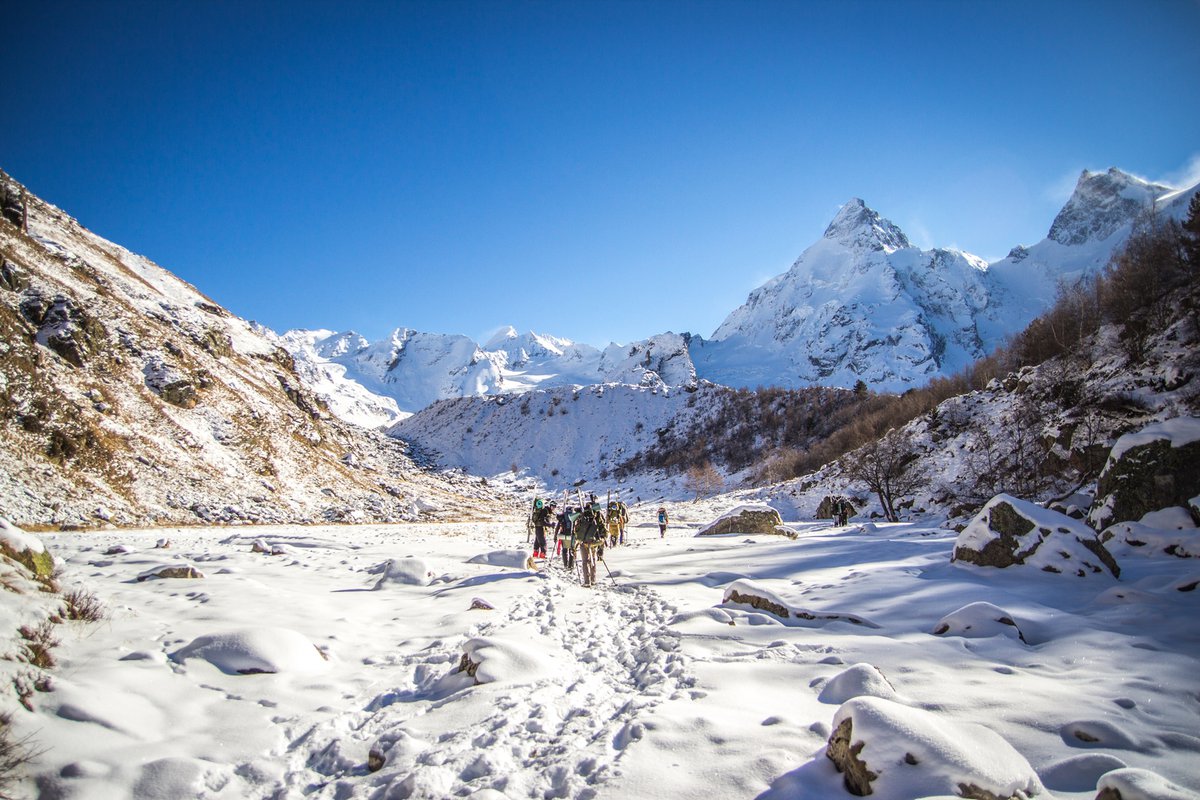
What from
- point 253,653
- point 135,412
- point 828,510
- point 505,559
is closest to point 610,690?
point 253,653

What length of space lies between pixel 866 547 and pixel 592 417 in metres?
80.9

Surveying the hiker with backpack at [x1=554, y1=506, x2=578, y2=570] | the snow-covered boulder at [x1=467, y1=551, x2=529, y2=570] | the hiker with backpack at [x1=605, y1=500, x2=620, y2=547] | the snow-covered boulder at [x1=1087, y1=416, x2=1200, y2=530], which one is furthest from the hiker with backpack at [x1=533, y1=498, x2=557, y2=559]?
the snow-covered boulder at [x1=1087, y1=416, x2=1200, y2=530]

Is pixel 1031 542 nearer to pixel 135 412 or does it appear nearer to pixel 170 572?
pixel 170 572

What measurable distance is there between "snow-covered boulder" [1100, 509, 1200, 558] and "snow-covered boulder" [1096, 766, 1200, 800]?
1010 cm

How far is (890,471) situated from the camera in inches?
1241

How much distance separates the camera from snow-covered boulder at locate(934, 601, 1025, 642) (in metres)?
6.63

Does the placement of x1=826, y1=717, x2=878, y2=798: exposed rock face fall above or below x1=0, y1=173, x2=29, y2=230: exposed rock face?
below

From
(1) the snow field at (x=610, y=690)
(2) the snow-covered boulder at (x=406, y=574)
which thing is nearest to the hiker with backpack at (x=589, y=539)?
(1) the snow field at (x=610, y=690)

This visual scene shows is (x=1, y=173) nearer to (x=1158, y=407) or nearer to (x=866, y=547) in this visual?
(x=866, y=547)

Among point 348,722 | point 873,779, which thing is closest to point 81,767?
point 348,722

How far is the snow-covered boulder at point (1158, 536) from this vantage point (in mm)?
9414

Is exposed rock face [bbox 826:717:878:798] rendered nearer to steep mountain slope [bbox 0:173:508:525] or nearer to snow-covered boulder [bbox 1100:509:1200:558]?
snow-covered boulder [bbox 1100:509:1200:558]

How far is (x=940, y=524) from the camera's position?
874 inches

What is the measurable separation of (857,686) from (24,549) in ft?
29.9
